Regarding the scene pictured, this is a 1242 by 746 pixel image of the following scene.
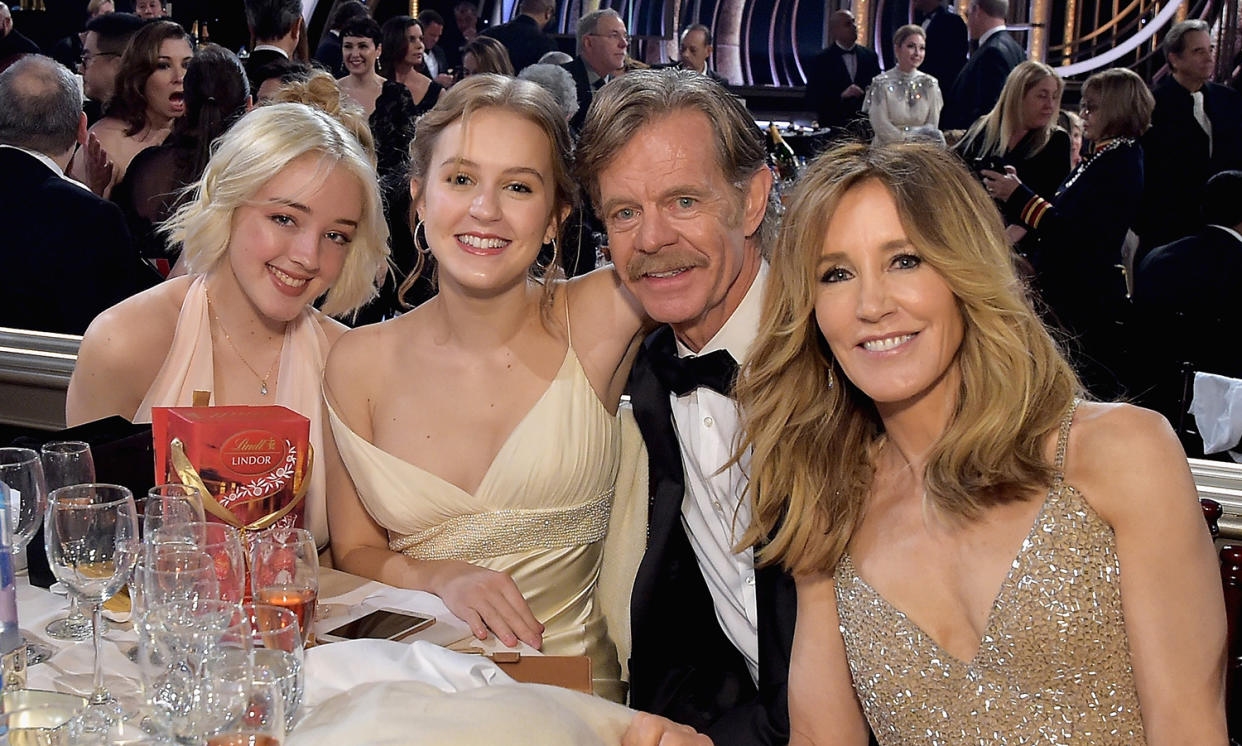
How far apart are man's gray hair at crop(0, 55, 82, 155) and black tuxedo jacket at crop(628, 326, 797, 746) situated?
8.65 feet

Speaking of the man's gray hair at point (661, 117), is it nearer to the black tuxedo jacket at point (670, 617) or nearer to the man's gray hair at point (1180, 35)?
the black tuxedo jacket at point (670, 617)

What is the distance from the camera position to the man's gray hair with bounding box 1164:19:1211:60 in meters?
6.82

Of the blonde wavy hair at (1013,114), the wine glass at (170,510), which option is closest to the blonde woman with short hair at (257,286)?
the wine glass at (170,510)

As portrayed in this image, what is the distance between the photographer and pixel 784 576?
2.12 metres

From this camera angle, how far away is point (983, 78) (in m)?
7.38

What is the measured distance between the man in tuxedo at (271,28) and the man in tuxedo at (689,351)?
3.73 meters

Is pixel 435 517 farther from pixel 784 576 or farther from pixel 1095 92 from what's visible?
pixel 1095 92

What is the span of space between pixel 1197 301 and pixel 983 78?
9.55ft

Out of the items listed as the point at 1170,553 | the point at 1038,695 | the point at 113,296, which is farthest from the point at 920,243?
the point at 113,296

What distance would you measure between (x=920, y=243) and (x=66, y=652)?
4.49 ft

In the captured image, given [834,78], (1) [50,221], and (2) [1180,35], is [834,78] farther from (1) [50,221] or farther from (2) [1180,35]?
(1) [50,221]

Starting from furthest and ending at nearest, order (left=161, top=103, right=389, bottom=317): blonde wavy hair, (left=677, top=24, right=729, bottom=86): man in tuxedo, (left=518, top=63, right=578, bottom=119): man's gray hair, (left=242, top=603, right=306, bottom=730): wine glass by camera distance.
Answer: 1. (left=677, top=24, right=729, bottom=86): man in tuxedo
2. (left=518, top=63, right=578, bottom=119): man's gray hair
3. (left=161, top=103, right=389, bottom=317): blonde wavy hair
4. (left=242, top=603, right=306, bottom=730): wine glass

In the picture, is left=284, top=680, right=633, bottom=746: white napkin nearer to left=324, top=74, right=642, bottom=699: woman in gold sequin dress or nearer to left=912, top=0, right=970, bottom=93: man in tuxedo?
left=324, top=74, right=642, bottom=699: woman in gold sequin dress

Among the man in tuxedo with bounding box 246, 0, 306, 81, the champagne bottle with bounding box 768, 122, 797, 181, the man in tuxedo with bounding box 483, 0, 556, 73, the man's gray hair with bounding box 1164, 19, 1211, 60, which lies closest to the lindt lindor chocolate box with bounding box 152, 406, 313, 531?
the champagne bottle with bounding box 768, 122, 797, 181
